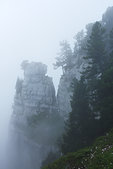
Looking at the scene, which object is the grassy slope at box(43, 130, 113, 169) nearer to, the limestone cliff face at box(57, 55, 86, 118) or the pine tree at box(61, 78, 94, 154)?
the pine tree at box(61, 78, 94, 154)

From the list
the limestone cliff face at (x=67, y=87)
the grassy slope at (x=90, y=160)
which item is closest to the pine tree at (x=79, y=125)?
the grassy slope at (x=90, y=160)

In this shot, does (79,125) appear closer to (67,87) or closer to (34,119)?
(67,87)

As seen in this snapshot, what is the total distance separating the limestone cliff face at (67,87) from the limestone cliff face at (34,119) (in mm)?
4872

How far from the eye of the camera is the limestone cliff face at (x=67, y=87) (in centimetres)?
4725

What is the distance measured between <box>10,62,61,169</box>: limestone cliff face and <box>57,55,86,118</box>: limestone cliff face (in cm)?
487

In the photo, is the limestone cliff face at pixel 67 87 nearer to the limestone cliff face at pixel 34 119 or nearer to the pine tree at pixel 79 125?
the limestone cliff face at pixel 34 119

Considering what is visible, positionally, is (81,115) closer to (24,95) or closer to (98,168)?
(98,168)

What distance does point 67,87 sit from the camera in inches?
1946

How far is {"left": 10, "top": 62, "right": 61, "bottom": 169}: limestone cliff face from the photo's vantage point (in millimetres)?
49250

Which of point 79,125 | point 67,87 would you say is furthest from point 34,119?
point 79,125

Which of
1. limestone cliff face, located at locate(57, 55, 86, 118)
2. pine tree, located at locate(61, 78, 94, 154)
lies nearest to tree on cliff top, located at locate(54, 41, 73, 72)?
limestone cliff face, located at locate(57, 55, 86, 118)

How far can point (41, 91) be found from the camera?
60.1 m

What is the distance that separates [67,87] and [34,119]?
16.0 meters

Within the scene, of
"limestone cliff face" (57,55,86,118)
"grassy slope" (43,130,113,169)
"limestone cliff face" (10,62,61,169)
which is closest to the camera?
"grassy slope" (43,130,113,169)
